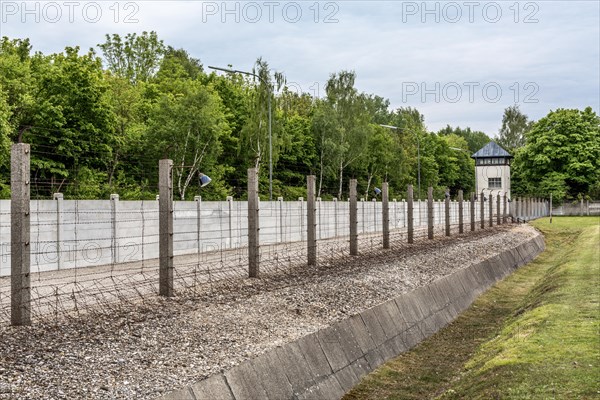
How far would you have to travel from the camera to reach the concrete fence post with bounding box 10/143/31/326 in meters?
10.4

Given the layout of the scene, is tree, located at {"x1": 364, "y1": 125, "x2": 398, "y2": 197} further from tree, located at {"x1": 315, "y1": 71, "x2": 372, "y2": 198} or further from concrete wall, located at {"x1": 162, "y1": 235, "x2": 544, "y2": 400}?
concrete wall, located at {"x1": 162, "y1": 235, "x2": 544, "y2": 400}

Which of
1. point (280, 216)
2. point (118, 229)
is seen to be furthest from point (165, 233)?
point (280, 216)

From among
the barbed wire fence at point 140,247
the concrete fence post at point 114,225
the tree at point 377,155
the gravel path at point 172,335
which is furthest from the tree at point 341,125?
the gravel path at point 172,335

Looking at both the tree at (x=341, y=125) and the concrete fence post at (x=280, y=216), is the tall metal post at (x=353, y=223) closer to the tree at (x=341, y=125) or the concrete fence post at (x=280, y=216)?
the concrete fence post at (x=280, y=216)

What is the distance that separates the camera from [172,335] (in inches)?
420

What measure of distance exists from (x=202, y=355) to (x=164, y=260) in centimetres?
428

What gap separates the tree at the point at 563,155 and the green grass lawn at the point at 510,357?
9590cm

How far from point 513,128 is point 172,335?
177332 millimetres

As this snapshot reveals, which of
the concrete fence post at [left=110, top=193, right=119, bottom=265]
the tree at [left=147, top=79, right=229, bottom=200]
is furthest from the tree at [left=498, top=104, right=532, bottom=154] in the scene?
the concrete fence post at [left=110, top=193, right=119, bottom=265]

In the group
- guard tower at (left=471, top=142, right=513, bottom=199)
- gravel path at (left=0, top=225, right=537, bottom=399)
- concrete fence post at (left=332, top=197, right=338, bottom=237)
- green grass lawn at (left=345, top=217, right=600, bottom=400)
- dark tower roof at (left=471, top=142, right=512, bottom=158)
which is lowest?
green grass lawn at (left=345, top=217, right=600, bottom=400)

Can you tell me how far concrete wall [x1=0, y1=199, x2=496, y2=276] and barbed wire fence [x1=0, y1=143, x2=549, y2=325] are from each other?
0.04 metres

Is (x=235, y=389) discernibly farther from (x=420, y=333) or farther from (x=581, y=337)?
(x=420, y=333)

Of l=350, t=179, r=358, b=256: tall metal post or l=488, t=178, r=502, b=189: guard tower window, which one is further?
l=488, t=178, r=502, b=189: guard tower window

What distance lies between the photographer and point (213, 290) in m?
15.3
